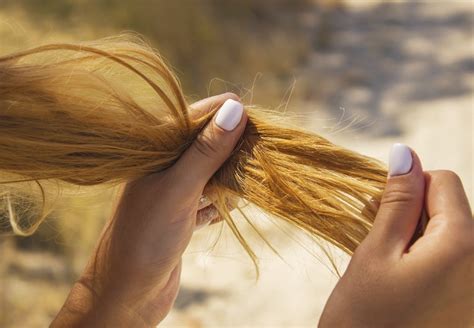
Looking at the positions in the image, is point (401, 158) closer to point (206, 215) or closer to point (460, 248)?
point (460, 248)

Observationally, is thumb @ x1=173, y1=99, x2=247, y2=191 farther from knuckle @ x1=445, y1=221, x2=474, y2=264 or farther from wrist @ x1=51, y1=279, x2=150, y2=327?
knuckle @ x1=445, y1=221, x2=474, y2=264

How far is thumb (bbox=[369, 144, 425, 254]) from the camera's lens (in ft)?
3.88

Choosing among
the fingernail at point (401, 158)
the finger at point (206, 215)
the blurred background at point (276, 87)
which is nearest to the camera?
the fingernail at point (401, 158)

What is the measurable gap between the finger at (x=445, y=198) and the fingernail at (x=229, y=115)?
370 millimetres

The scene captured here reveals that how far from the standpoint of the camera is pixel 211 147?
1.42 meters

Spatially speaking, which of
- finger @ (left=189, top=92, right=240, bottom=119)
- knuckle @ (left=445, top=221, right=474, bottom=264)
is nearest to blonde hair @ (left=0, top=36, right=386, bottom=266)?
finger @ (left=189, top=92, right=240, bottom=119)

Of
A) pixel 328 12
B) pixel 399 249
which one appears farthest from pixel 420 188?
pixel 328 12

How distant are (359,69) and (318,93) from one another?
814mm

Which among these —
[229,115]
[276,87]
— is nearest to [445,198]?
[229,115]

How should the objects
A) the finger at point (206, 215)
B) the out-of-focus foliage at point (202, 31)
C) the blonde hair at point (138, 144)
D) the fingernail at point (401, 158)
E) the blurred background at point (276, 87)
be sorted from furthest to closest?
the out-of-focus foliage at point (202, 31), the blurred background at point (276, 87), the finger at point (206, 215), the blonde hair at point (138, 144), the fingernail at point (401, 158)

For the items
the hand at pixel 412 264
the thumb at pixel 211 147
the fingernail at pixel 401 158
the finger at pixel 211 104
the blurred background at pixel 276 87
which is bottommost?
the hand at pixel 412 264

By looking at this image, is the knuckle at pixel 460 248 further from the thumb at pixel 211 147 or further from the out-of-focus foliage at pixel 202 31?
the out-of-focus foliage at pixel 202 31

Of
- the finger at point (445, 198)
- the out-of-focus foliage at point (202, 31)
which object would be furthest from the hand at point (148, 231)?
the out-of-focus foliage at point (202, 31)

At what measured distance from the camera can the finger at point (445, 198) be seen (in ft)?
3.78
